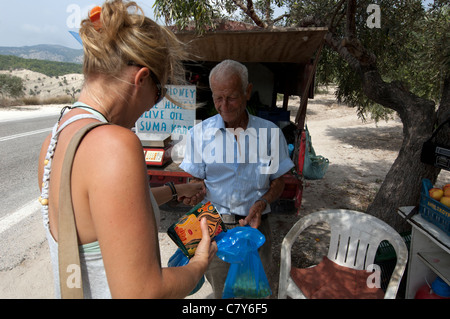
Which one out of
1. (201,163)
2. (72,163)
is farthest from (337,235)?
(72,163)

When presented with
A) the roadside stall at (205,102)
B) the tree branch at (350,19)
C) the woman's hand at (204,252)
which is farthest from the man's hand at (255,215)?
the tree branch at (350,19)

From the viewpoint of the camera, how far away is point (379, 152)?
31.6 feet

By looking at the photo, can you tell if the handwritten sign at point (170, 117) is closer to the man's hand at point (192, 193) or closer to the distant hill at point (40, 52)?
the man's hand at point (192, 193)

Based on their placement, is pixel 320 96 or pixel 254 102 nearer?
pixel 254 102

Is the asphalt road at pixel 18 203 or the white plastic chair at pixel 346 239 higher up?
the white plastic chair at pixel 346 239

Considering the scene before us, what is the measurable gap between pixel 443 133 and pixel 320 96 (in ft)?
90.2

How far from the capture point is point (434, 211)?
2.26m

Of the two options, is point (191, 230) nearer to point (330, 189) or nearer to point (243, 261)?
point (243, 261)

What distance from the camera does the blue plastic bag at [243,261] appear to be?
155 cm

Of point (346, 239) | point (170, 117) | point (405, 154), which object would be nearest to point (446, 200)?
point (346, 239)

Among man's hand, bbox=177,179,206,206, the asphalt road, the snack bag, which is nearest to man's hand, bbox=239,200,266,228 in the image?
man's hand, bbox=177,179,206,206

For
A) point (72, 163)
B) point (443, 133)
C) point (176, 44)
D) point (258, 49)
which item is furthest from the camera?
point (258, 49)

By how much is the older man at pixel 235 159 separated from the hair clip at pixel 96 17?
1153 mm

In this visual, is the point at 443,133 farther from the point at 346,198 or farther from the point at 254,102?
the point at 254,102
